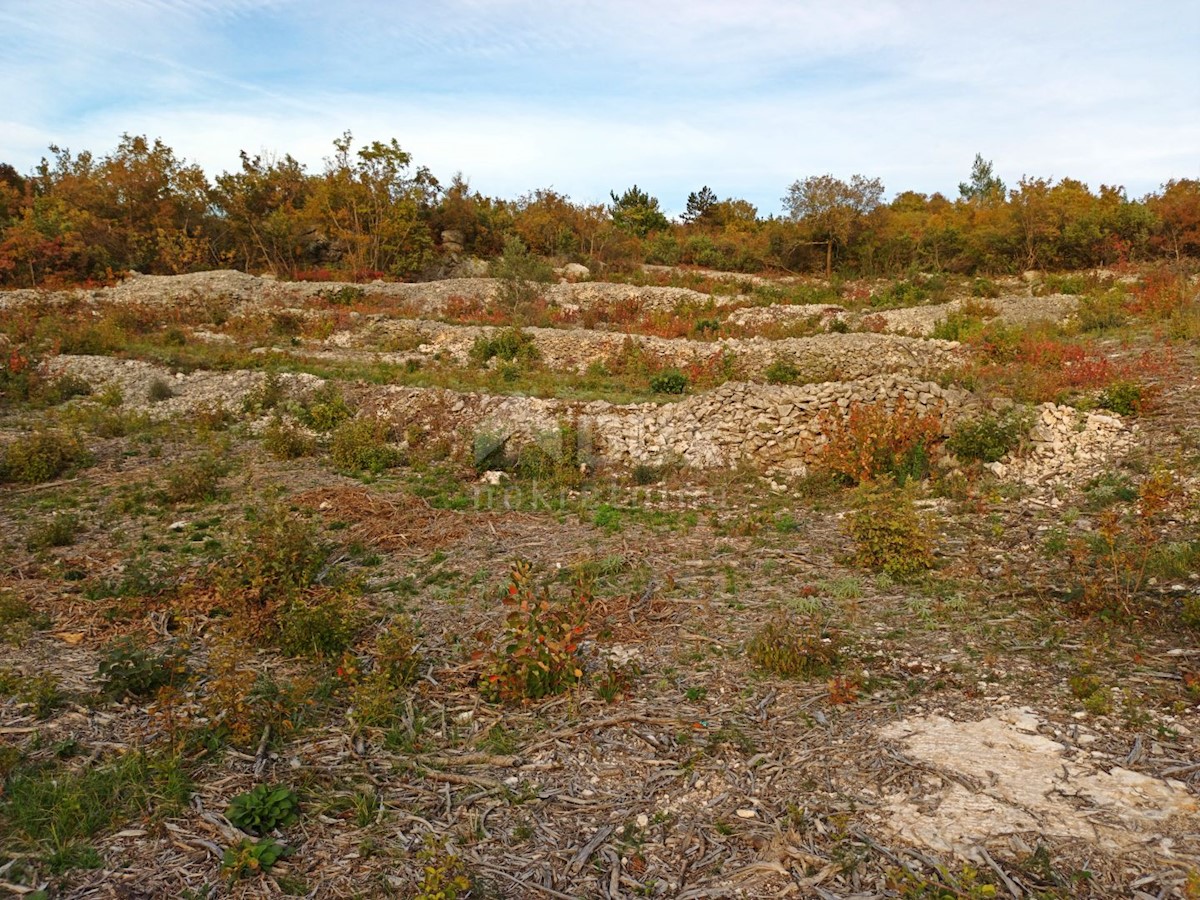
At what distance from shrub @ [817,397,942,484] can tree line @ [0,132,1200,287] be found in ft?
64.1

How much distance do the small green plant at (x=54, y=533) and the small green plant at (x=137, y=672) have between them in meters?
3.17

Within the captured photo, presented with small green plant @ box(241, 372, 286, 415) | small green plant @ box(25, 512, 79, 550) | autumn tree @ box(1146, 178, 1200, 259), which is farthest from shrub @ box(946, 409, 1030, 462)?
autumn tree @ box(1146, 178, 1200, 259)

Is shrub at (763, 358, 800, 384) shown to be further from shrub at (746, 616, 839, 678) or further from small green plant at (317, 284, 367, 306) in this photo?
small green plant at (317, 284, 367, 306)

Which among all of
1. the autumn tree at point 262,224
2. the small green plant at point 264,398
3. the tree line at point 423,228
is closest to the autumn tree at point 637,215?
the tree line at point 423,228

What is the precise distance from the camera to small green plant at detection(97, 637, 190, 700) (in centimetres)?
480

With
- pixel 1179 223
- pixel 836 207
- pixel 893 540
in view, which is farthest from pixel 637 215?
pixel 893 540

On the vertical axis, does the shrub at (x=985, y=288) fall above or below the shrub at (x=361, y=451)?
above

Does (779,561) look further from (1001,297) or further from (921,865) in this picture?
(1001,297)

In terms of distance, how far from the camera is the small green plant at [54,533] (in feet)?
24.6

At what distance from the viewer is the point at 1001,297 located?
22.7 m

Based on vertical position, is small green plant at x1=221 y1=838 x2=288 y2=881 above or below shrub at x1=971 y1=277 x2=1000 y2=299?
below

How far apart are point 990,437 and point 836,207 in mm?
25301

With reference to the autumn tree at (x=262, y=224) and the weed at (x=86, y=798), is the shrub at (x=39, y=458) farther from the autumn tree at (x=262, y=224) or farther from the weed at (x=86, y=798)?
the autumn tree at (x=262, y=224)

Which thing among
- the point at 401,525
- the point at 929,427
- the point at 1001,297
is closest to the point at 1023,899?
the point at 401,525
